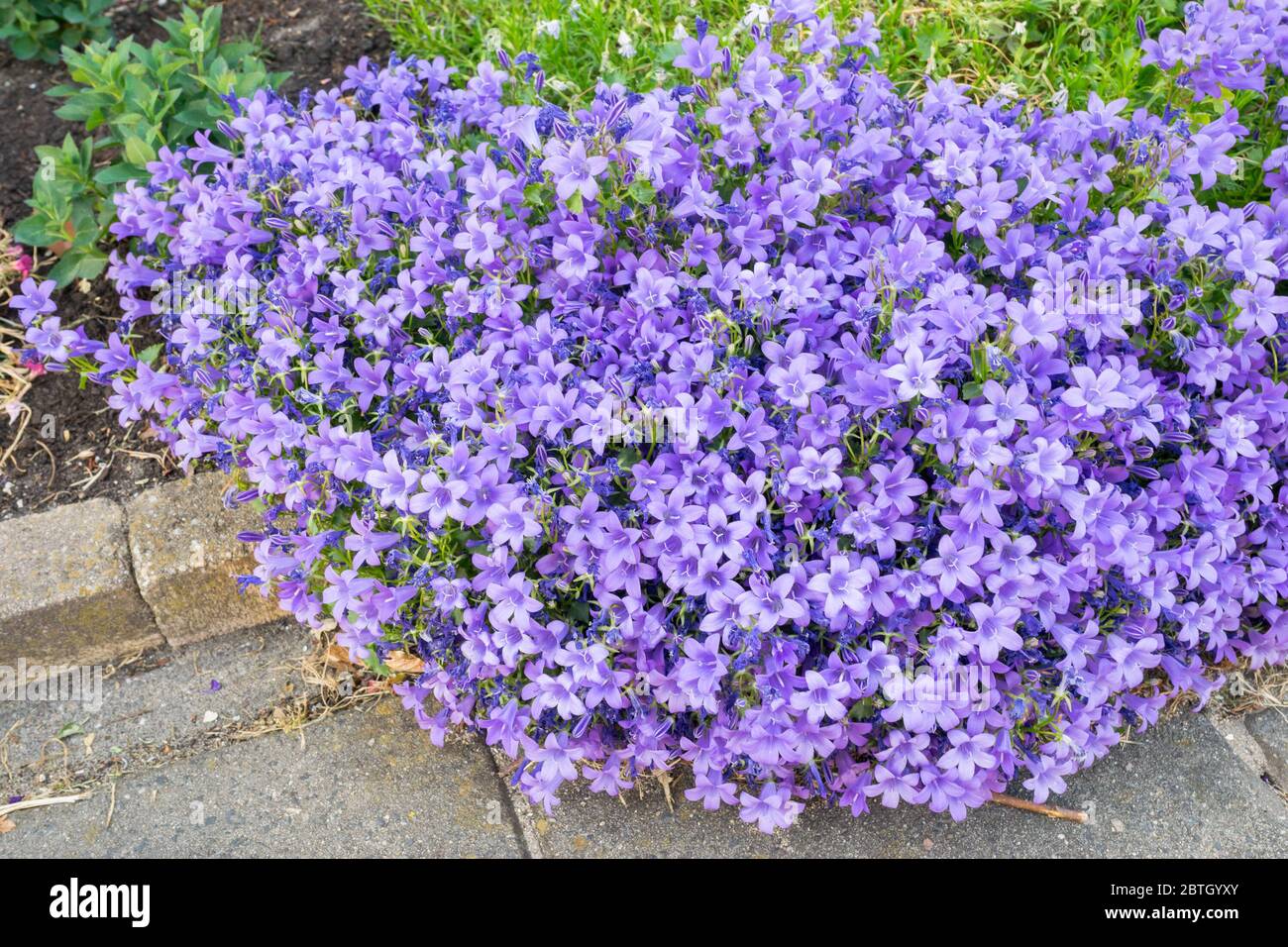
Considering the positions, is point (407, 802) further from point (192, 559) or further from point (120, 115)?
point (120, 115)

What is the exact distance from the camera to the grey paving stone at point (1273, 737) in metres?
2.66

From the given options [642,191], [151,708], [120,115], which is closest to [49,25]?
[120,115]

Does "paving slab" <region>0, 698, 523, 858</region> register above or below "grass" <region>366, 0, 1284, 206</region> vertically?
below

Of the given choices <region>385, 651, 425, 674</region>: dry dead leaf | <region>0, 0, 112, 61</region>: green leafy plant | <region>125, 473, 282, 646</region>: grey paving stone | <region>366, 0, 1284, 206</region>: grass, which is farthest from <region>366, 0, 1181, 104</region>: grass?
<region>385, 651, 425, 674</region>: dry dead leaf

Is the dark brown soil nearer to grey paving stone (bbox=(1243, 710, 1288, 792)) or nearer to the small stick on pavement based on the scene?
the small stick on pavement

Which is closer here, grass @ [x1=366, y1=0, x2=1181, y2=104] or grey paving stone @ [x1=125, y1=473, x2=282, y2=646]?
grey paving stone @ [x1=125, y1=473, x2=282, y2=646]

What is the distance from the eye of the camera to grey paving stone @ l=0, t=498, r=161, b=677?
2.93 m

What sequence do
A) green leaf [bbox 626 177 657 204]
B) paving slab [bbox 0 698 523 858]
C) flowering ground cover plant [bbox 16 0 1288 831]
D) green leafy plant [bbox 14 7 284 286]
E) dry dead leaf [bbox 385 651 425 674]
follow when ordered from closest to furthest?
flowering ground cover plant [bbox 16 0 1288 831] → green leaf [bbox 626 177 657 204] → paving slab [bbox 0 698 523 858] → dry dead leaf [bbox 385 651 425 674] → green leafy plant [bbox 14 7 284 286]

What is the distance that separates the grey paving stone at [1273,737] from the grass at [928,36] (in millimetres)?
1834

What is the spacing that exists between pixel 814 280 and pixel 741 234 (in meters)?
0.20

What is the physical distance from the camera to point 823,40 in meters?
2.66

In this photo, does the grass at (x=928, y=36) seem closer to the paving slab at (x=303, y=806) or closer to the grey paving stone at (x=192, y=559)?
the grey paving stone at (x=192, y=559)

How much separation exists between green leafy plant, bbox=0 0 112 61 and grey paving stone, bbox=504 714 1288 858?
3.23 metres
